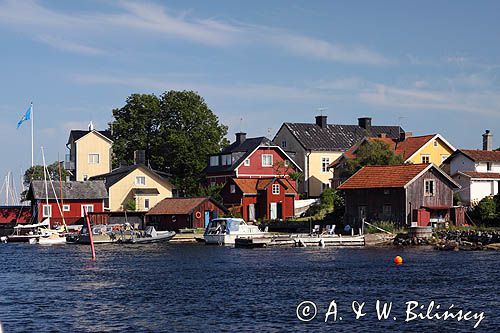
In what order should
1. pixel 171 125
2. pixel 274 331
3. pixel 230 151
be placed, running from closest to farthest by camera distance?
pixel 274 331 → pixel 230 151 → pixel 171 125

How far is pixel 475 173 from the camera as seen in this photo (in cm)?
8431

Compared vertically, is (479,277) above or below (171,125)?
below

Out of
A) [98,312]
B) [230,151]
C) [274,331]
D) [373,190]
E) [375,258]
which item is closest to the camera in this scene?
[274,331]

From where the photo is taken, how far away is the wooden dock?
72.3 metres

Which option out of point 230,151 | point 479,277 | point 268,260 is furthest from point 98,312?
point 230,151

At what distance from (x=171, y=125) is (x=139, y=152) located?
1251 centimetres

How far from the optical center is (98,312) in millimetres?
35375

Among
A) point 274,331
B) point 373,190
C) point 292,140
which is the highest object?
point 292,140

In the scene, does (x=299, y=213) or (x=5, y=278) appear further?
(x=299, y=213)

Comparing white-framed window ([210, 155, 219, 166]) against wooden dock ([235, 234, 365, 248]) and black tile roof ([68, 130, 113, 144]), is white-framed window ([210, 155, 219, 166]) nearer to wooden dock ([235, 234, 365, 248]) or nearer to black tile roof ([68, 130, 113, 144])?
black tile roof ([68, 130, 113, 144])

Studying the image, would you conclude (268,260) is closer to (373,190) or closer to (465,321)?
(373,190)

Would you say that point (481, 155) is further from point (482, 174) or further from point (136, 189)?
point (136, 189)

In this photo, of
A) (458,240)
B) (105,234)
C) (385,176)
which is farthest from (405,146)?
(105,234)

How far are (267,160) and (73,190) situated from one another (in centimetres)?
2351
